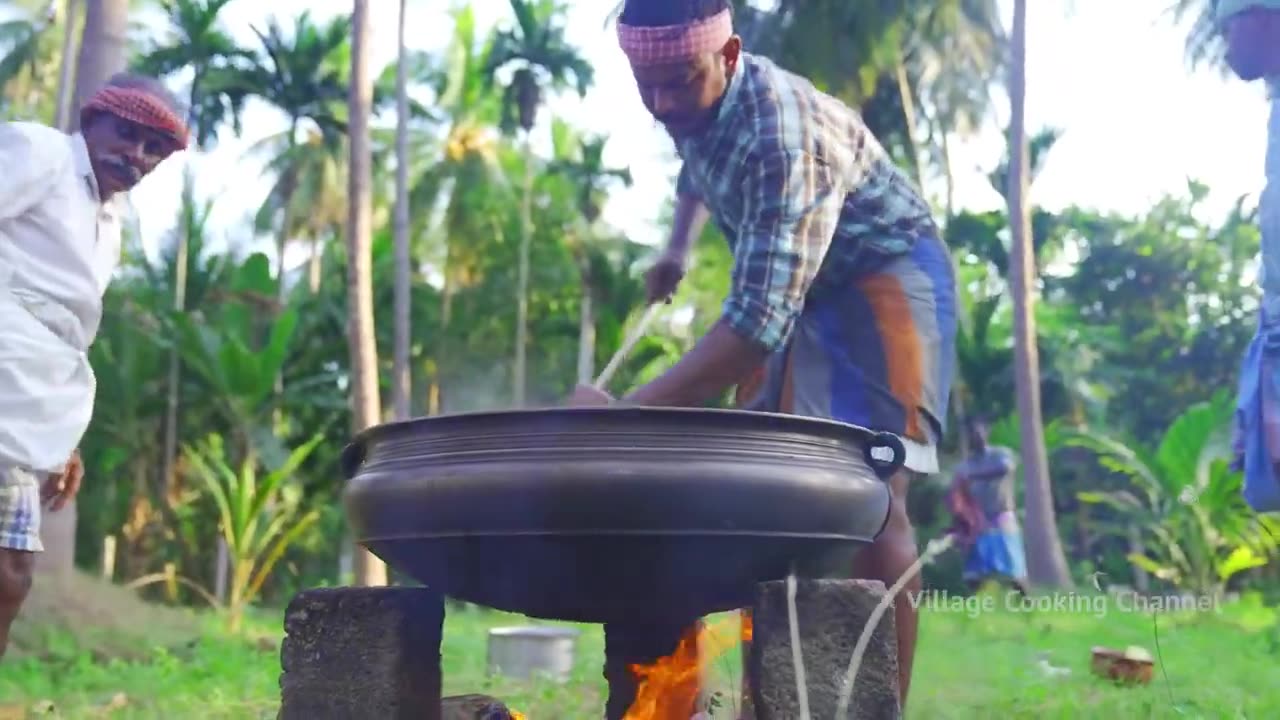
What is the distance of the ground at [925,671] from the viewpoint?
375 centimetres

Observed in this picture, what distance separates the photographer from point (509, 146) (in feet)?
82.4

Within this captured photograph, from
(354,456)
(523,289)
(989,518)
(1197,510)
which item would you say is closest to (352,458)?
(354,456)

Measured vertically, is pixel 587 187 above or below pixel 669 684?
above

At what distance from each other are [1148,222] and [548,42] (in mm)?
14525

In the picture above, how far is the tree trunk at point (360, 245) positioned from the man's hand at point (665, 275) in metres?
8.41

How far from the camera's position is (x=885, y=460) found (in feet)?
6.53

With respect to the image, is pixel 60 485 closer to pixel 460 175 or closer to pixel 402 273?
pixel 402 273

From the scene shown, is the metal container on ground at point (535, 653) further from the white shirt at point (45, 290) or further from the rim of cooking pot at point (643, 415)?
the rim of cooking pot at point (643, 415)

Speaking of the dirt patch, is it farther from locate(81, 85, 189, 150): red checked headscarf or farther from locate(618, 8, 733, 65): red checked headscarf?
locate(618, 8, 733, 65): red checked headscarf

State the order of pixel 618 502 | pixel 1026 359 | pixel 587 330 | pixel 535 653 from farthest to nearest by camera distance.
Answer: pixel 587 330 < pixel 1026 359 < pixel 535 653 < pixel 618 502

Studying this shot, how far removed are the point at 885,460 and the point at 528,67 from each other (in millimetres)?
20299

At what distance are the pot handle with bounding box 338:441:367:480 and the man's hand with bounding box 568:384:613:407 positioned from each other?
13.9 inches

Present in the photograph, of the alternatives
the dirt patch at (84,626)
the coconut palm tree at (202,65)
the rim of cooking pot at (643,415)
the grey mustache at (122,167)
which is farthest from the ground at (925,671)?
the coconut palm tree at (202,65)

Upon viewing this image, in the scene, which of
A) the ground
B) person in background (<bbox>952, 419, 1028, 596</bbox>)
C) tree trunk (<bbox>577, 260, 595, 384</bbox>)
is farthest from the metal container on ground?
tree trunk (<bbox>577, 260, 595, 384</bbox>)
